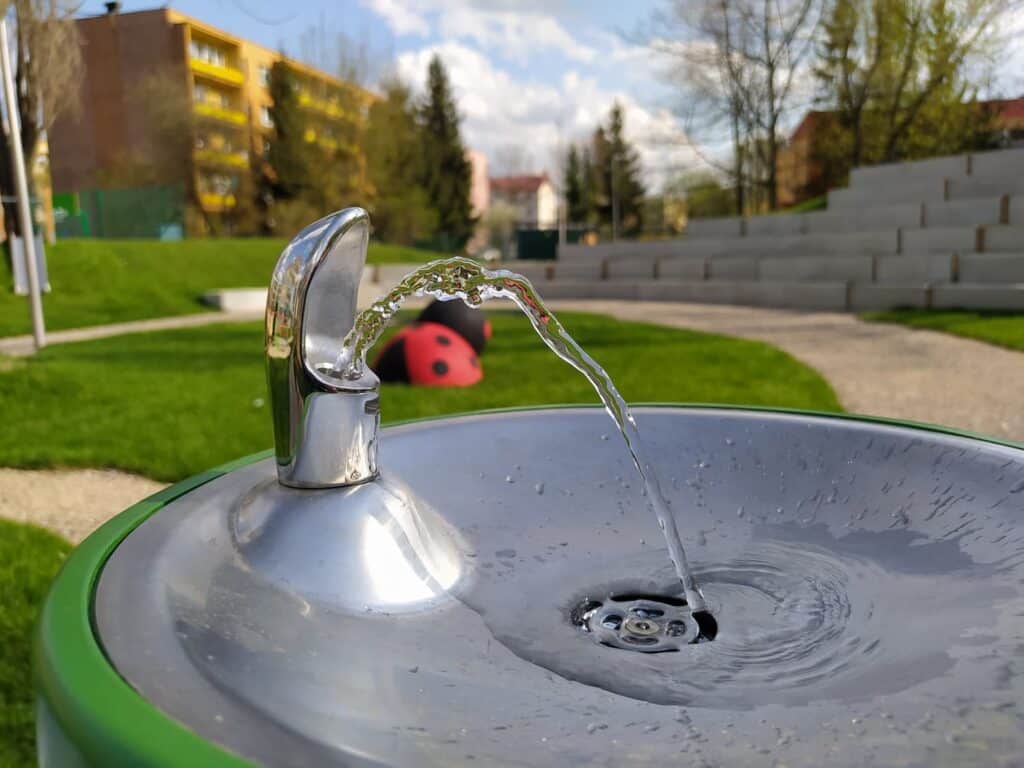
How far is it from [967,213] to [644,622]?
8.77 metres

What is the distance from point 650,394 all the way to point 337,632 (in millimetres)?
3171

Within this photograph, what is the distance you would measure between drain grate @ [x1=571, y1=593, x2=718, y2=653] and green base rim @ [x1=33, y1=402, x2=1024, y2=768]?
0.40 m

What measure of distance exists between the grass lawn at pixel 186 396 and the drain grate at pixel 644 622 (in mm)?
974

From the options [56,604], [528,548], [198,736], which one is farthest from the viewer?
[528,548]

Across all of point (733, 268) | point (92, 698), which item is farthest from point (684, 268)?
point (92, 698)

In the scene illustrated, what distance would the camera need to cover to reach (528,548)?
86cm

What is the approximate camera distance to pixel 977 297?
695 centimetres

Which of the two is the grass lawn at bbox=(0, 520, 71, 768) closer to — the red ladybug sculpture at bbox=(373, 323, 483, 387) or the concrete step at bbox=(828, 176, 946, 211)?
the red ladybug sculpture at bbox=(373, 323, 483, 387)

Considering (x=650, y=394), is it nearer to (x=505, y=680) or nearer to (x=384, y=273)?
(x=505, y=680)

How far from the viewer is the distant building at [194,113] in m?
21.2

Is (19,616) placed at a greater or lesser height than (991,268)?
lesser

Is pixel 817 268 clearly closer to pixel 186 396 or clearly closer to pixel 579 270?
pixel 579 270

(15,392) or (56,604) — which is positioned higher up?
(56,604)

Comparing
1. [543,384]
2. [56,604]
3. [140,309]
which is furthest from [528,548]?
[140,309]
